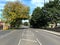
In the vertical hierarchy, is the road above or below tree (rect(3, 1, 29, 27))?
below

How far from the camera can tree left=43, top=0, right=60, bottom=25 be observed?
89688mm

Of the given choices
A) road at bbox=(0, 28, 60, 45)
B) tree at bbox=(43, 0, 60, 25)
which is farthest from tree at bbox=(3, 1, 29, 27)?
road at bbox=(0, 28, 60, 45)

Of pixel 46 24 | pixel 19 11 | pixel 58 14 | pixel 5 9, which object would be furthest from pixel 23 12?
pixel 46 24

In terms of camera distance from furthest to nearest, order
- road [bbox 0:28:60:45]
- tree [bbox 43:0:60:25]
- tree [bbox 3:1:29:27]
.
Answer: tree [bbox 43:0:60:25] → tree [bbox 3:1:29:27] → road [bbox 0:28:60:45]

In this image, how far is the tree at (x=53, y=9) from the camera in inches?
3531

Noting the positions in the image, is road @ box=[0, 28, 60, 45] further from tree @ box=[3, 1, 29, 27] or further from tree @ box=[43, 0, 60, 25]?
tree @ box=[43, 0, 60, 25]

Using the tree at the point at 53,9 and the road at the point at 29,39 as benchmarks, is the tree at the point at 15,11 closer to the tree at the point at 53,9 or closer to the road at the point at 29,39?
the tree at the point at 53,9

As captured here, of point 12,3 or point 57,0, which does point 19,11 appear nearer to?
point 12,3

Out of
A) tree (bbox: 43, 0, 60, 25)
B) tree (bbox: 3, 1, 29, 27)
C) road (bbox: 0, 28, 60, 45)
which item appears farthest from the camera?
tree (bbox: 43, 0, 60, 25)

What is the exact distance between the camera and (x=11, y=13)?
87.9 meters

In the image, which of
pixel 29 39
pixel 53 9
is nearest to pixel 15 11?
pixel 53 9

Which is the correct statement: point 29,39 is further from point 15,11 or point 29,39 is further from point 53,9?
point 53,9

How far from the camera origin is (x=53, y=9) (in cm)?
9119

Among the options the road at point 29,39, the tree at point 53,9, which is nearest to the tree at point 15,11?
the tree at point 53,9
